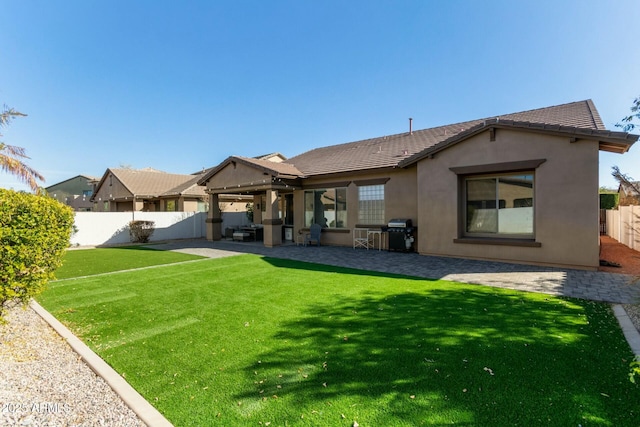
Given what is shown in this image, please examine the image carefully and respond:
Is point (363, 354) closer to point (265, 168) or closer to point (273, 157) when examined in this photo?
point (265, 168)

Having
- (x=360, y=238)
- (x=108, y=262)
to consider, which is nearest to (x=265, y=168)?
(x=360, y=238)

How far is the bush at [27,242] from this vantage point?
13.0 feet

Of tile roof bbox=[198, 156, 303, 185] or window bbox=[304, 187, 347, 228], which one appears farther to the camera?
window bbox=[304, 187, 347, 228]

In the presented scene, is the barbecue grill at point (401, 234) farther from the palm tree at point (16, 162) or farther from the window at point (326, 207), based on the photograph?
the palm tree at point (16, 162)

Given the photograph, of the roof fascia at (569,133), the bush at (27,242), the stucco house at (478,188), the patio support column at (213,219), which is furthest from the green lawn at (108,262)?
the roof fascia at (569,133)

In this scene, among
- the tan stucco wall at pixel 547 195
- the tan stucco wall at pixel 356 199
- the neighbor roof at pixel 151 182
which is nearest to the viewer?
the tan stucco wall at pixel 547 195

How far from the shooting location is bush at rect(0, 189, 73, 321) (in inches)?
156

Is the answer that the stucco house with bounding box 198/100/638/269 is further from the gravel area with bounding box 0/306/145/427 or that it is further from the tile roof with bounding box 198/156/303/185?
the gravel area with bounding box 0/306/145/427

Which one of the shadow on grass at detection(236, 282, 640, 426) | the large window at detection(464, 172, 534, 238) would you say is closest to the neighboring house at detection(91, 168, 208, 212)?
the large window at detection(464, 172, 534, 238)

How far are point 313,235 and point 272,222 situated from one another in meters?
2.19

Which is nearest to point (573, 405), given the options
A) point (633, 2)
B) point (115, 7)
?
point (633, 2)

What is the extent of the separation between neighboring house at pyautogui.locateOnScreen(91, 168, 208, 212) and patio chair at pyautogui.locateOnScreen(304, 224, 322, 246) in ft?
47.1

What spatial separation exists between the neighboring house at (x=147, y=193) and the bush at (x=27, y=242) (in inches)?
845

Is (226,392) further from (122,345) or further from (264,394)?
(122,345)
